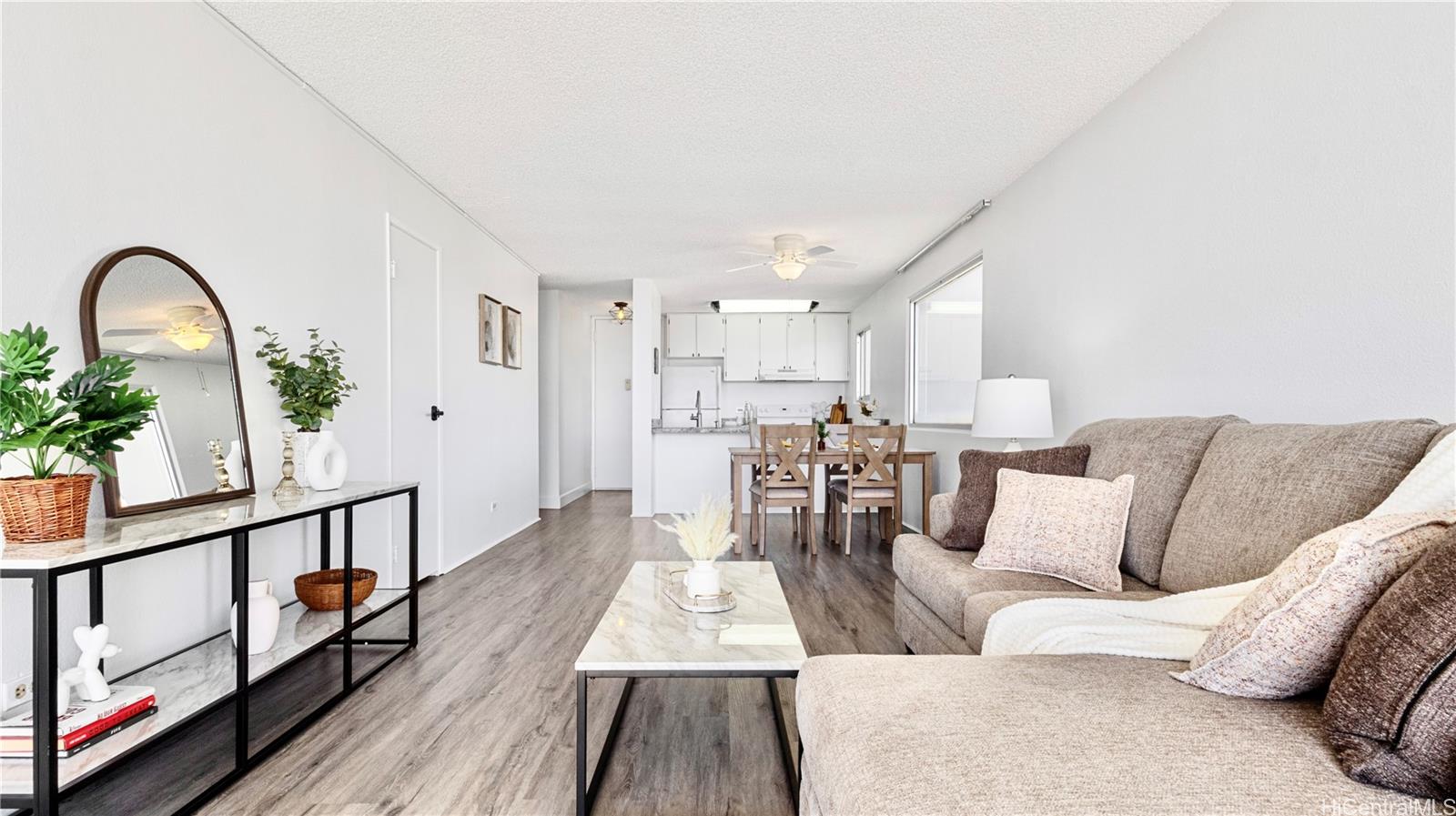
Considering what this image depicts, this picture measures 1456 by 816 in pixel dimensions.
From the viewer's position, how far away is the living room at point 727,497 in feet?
3.70

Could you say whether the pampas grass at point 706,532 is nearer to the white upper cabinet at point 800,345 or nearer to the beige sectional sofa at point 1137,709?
the beige sectional sofa at point 1137,709

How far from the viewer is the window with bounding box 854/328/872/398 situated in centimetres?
815

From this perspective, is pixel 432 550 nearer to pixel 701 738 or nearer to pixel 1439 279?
pixel 701 738

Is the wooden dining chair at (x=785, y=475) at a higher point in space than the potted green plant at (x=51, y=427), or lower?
lower

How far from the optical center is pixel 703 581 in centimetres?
205

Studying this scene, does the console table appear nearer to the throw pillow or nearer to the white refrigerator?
the throw pillow

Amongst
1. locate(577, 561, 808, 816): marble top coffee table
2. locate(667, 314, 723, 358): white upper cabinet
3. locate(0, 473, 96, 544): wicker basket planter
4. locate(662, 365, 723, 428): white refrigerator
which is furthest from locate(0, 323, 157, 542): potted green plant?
locate(662, 365, 723, 428): white refrigerator

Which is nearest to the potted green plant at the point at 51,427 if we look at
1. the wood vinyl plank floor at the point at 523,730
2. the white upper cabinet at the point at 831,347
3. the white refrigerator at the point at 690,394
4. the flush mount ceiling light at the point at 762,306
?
the wood vinyl plank floor at the point at 523,730

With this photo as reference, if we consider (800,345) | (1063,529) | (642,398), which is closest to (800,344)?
(800,345)

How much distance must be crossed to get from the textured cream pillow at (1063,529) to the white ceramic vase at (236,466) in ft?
8.33

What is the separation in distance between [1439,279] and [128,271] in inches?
135

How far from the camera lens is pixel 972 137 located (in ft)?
10.8

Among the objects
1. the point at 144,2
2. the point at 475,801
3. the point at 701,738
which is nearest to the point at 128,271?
the point at 144,2

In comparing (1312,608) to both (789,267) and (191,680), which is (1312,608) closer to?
(191,680)
